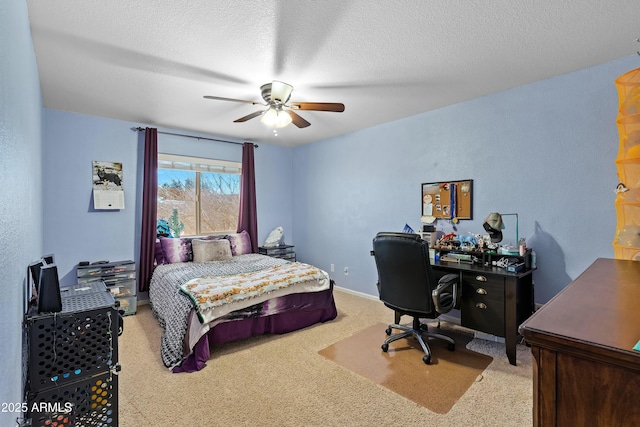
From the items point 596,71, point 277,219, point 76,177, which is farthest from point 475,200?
point 76,177

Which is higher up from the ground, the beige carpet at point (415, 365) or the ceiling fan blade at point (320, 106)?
the ceiling fan blade at point (320, 106)

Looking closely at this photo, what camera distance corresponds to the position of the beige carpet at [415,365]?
6.92 feet

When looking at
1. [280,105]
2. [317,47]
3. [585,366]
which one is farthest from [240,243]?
[585,366]

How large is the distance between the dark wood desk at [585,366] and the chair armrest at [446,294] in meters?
1.57

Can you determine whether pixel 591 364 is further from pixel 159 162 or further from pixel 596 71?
pixel 159 162

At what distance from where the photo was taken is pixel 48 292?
1.40 metres

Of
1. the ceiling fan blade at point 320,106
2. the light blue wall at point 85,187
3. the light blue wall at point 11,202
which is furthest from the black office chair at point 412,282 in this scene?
the light blue wall at point 85,187

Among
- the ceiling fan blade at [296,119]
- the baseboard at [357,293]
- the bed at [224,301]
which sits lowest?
the baseboard at [357,293]

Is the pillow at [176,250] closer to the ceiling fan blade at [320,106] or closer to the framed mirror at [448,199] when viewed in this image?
the ceiling fan blade at [320,106]

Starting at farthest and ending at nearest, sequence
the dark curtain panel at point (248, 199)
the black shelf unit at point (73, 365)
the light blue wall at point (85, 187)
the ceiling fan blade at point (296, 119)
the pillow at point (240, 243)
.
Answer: the dark curtain panel at point (248, 199) → the pillow at point (240, 243) → the light blue wall at point (85, 187) → the ceiling fan blade at point (296, 119) → the black shelf unit at point (73, 365)

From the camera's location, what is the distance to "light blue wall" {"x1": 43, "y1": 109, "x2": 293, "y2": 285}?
351 cm

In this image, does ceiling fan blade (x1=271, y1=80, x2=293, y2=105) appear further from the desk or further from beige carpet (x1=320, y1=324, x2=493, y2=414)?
beige carpet (x1=320, y1=324, x2=493, y2=414)

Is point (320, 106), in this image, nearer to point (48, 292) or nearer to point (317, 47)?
point (317, 47)

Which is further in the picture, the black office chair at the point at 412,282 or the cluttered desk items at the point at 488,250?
the cluttered desk items at the point at 488,250
